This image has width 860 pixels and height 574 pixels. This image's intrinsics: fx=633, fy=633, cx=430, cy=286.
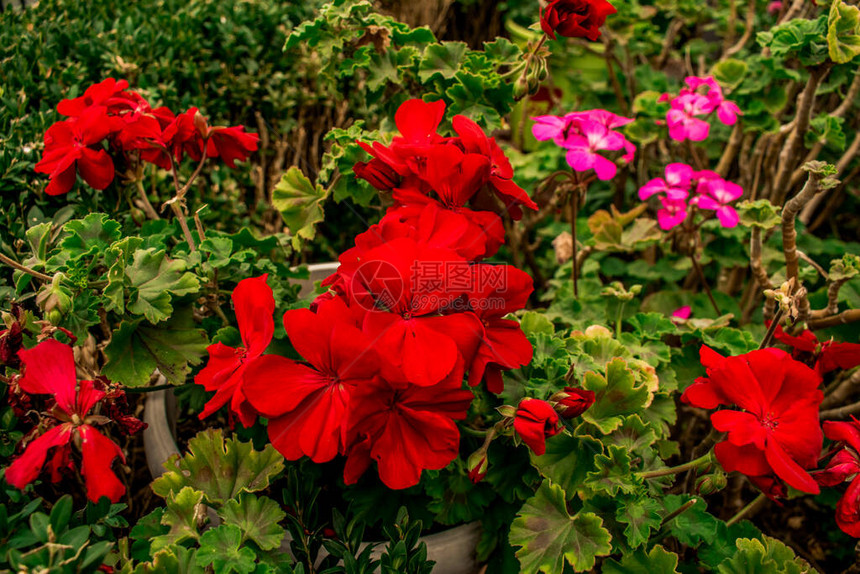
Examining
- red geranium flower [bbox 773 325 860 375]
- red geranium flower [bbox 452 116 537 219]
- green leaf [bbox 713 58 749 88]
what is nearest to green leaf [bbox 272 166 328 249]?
red geranium flower [bbox 452 116 537 219]

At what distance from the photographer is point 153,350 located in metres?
0.97

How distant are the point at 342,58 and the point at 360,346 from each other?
3.16 feet

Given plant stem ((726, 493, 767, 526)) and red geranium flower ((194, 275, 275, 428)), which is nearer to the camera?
red geranium flower ((194, 275, 275, 428))

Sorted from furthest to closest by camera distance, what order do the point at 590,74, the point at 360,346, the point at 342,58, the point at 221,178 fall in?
the point at 590,74, the point at 221,178, the point at 342,58, the point at 360,346

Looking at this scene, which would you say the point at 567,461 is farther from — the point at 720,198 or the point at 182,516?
the point at 720,198

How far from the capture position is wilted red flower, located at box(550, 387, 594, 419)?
31.6 inches

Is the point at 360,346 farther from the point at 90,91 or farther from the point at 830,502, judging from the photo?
the point at 830,502

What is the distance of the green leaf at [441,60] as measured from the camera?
1.28 metres

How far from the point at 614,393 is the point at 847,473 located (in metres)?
0.31

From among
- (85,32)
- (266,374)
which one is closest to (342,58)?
(85,32)

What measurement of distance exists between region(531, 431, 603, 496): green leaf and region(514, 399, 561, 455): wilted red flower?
0.18 meters

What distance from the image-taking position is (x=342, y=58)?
1.42 metres

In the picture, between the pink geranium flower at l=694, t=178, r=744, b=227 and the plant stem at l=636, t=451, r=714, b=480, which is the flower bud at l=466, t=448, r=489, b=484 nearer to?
the plant stem at l=636, t=451, r=714, b=480

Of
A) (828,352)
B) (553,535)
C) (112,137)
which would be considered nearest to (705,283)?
(828,352)
